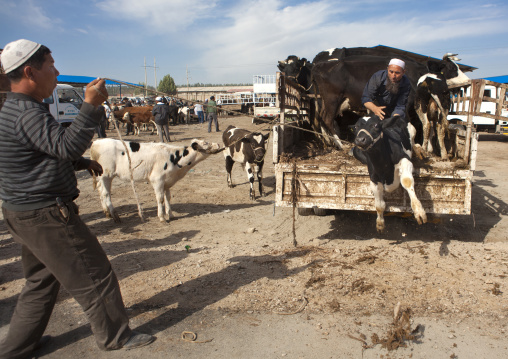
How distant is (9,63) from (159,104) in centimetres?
1419

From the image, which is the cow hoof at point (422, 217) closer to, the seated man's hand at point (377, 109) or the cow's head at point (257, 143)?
the seated man's hand at point (377, 109)

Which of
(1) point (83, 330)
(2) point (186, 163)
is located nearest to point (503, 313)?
(1) point (83, 330)

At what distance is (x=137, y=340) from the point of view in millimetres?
2924

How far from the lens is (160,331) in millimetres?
3189

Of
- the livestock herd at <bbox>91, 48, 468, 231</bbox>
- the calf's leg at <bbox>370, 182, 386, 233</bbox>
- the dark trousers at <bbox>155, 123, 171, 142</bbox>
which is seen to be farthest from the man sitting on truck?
the dark trousers at <bbox>155, 123, 171, 142</bbox>

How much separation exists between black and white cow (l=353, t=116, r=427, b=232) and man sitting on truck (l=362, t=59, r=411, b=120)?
0.24 meters


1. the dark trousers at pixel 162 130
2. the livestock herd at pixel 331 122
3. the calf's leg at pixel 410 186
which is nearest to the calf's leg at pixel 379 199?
the calf's leg at pixel 410 186

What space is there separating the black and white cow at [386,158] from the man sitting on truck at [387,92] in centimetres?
24

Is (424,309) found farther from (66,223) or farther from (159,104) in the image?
(159,104)

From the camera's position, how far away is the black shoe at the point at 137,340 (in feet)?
9.49

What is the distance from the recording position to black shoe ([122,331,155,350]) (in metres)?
2.89

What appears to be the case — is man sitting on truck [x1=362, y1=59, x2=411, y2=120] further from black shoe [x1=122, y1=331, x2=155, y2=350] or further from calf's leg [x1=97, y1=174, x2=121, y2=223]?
calf's leg [x1=97, y1=174, x2=121, y2=223]

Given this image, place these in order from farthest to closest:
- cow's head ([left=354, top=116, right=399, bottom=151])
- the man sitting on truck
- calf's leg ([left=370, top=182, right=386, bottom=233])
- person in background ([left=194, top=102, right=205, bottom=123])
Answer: person in background ([left=194, top=102, right=205, bottom=123]) → the man sitting on truck → calf's leg ([left=370, top=182, right=386, bottom=233]) → cow's head ([left=354, top=116, right=399, bottom=151])

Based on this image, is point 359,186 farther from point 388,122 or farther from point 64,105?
point 64,105
